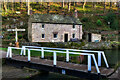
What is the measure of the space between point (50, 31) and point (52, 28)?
96cm

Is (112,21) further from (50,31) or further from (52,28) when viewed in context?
(50,31)


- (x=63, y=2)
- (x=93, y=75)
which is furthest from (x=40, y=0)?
(x=93, y=75)

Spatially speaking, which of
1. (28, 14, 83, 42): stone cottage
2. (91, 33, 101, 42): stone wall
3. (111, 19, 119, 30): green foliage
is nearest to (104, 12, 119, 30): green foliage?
(111, 19, 119, 30): green foliage

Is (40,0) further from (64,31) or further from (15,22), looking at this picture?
(64,31)

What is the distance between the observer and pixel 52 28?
122 feet

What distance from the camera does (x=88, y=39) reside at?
40.4 metres

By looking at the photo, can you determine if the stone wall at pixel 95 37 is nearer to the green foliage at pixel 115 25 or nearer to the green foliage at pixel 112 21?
the green foliage at pixel 115 25

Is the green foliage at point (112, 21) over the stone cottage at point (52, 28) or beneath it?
over

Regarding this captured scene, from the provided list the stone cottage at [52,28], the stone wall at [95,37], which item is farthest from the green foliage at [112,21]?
the stone cottage at [52,28]

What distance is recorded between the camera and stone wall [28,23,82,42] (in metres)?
35.9

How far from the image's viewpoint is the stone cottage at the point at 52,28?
36.0 m

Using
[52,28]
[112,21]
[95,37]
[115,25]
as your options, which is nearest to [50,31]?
[52,28]

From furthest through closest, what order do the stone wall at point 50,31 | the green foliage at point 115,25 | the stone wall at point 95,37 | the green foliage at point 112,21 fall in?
the green foliage at point 112,21 → the green foliage at point 115,25 → the stone wall at point 95,37 → the stone wall at point 50,31

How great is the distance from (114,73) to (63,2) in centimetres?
7086
